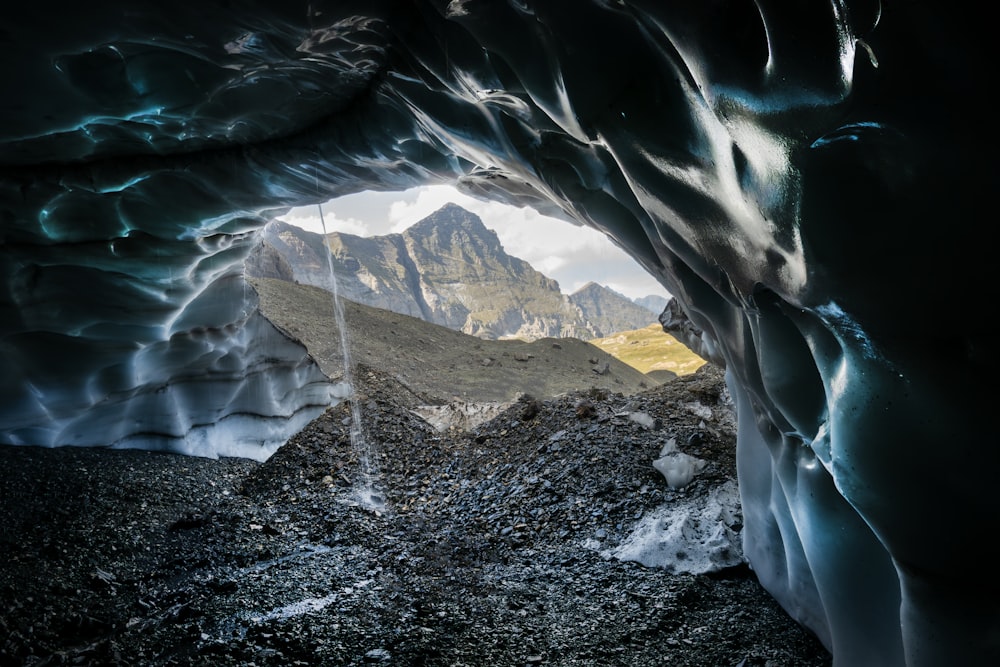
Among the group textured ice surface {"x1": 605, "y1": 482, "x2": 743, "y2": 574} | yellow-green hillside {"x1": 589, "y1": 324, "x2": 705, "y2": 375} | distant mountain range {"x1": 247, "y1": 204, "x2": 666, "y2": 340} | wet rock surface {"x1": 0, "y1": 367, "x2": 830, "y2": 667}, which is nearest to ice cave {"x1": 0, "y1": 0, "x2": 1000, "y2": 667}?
textured ice surface {"x1": 605, "y1": 482, "x2": 743, "y2": 574}

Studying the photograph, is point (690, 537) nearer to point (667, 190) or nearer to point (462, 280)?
point (667, 190)

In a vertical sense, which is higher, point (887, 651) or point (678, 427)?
point (887, 651)

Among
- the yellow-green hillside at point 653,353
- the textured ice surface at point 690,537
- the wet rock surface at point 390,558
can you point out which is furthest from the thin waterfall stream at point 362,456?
the yellow-green hillside at point 653,353

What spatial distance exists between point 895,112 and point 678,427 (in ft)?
16.5

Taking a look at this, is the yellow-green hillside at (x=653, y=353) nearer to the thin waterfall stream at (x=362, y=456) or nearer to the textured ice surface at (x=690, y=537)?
the thin waterfall stream at (x=362, y=456)

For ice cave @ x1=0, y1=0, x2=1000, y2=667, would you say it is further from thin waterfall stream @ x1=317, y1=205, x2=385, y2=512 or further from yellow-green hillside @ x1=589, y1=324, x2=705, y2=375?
yellow-green hillside @ x1=589, y1=324, x2=705, y2=375

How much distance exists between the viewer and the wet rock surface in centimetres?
335

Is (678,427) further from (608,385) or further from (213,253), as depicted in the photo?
(608,385)

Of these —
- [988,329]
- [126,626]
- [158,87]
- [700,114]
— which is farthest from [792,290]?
[126,626]

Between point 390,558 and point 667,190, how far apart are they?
3905mm

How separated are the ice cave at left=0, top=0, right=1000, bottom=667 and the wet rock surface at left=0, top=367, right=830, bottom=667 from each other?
2.47 feet

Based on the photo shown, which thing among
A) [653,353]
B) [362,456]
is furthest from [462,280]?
[362,456]

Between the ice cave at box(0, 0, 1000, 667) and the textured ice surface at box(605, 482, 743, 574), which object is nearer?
the ice cave at box(0, 0, 1000, 667)

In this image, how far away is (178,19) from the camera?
3117mm
